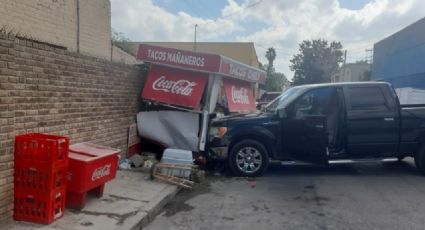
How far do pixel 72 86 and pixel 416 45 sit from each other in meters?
23.2

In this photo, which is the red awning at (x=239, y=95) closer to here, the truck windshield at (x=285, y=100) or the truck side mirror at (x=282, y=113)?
the truck windshield at (x=285, y=100)

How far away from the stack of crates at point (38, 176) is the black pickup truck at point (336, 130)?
459 cm

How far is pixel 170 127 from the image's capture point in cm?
1059

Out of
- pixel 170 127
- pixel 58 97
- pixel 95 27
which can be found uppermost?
pixel 95 27

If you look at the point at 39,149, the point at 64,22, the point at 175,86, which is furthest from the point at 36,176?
the point at 64,22

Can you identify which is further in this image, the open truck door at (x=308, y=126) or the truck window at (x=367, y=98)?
the truck window at (x=367, y=98)

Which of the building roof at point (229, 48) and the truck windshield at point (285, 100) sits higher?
the building roof at point (229, 48)

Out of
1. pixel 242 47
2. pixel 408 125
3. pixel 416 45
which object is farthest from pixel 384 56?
pixel 408 125

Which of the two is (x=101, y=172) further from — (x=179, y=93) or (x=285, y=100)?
(x=285, y=100)

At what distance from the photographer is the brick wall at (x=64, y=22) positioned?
8.91 m

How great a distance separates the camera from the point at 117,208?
6.41 meters

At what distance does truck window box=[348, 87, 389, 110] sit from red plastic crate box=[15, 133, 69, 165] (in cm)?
610

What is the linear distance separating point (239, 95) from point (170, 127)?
2.40 metres

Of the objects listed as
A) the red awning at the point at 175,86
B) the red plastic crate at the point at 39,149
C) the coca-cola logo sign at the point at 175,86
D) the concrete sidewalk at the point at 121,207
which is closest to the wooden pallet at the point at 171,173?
the concrete sidewalk at the point at 121,207
